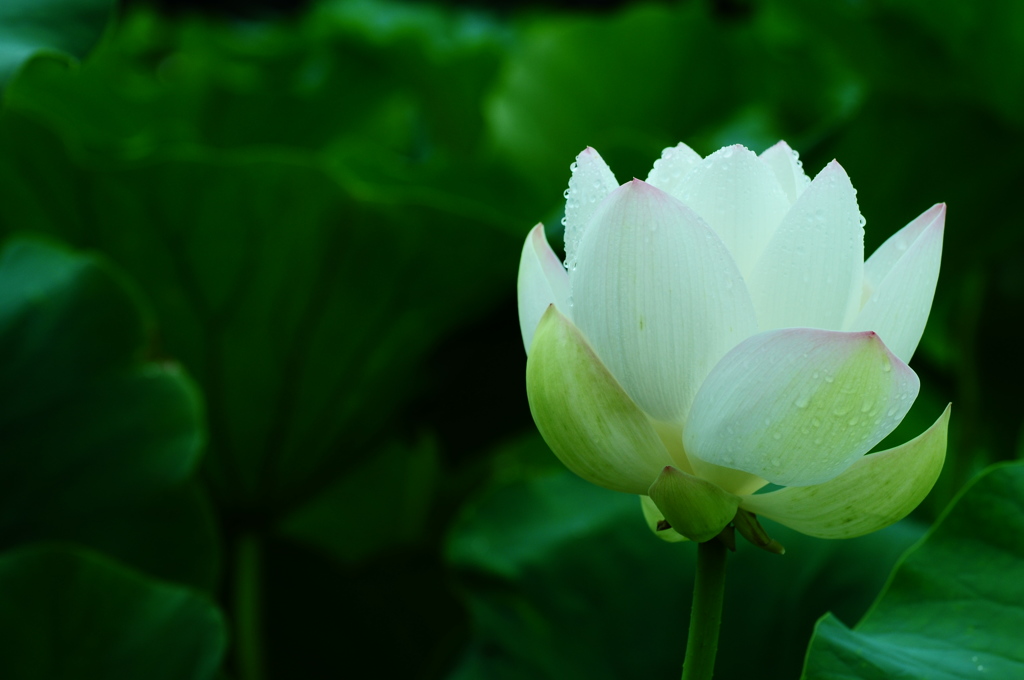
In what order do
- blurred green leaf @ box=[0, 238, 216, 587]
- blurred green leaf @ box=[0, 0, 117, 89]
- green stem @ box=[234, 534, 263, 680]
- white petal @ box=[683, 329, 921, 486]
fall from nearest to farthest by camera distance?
white petal @ box=[683, 329, 921, 486]
blurred green leaf @ box=[0, 0, 117, 89]
blurred green leaf @ box=[0, 238, 216, 587]
green stem @ box=[234, 534, 263, 680]

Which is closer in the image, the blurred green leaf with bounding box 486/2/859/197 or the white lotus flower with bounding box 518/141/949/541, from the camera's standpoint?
the white lotus flower with bounding box 518/141/949/541

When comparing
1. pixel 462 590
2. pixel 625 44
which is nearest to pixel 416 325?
pixel 462 590

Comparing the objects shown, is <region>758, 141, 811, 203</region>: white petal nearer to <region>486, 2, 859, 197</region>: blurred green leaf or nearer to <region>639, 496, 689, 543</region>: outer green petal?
<region>639, 496, 689, 543</region>: outer green petal

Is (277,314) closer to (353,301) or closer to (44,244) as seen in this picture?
(353,301)

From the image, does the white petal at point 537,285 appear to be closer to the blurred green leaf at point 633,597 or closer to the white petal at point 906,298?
the white petal at point 906,298

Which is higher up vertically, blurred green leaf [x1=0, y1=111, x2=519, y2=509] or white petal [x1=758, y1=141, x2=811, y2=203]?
white petal [x1=758, y1=141, x2=811, y2=203]

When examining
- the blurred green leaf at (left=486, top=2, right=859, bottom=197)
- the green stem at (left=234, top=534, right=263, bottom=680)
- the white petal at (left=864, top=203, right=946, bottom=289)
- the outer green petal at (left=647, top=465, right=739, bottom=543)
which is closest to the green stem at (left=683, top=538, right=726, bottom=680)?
the outer green petal at (left=647, top=465, right=739, bottom=543)

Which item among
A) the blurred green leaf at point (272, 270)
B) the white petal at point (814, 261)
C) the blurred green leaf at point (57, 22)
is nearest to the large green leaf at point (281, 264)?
the blurred green leaf at point (272, 270)
